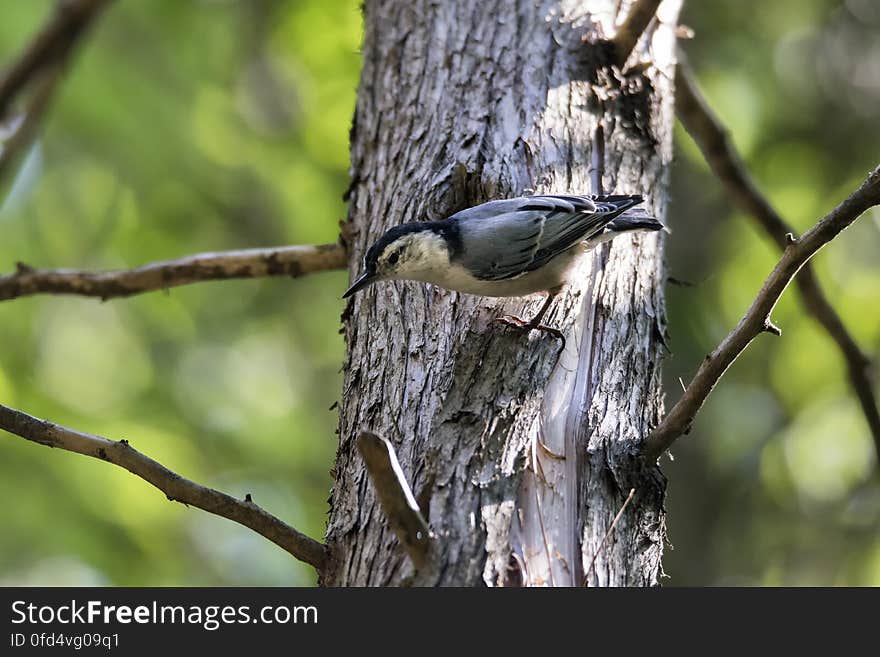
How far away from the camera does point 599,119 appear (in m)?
Answer: 3.84

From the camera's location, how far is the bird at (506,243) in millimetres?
3334

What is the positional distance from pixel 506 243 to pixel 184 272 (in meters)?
1.57

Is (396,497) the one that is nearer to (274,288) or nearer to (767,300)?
(767,300)

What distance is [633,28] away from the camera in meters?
3.90

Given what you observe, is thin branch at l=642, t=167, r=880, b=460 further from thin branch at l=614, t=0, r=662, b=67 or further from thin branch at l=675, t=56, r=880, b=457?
thin branch at l=675, t=56, r=880, b=457

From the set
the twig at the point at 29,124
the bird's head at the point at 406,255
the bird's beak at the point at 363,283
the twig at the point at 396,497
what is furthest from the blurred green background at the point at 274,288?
the twig at the point at 396,497

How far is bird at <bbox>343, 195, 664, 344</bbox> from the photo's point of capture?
333 centimetres

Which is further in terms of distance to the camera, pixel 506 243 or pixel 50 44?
pixel 50 44

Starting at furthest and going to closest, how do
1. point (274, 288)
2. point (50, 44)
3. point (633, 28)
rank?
point (274, 288)
point (50, 44)
point (633, 28)

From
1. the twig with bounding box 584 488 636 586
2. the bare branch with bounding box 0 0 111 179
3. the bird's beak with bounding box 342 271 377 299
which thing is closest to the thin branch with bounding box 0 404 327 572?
the twig with bounding box 584 488 636 586

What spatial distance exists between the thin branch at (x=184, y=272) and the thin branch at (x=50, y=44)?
950mm

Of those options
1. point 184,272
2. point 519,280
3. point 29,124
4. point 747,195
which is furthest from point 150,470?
point 747,195

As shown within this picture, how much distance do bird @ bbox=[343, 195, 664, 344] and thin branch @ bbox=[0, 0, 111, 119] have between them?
207 centimetres
